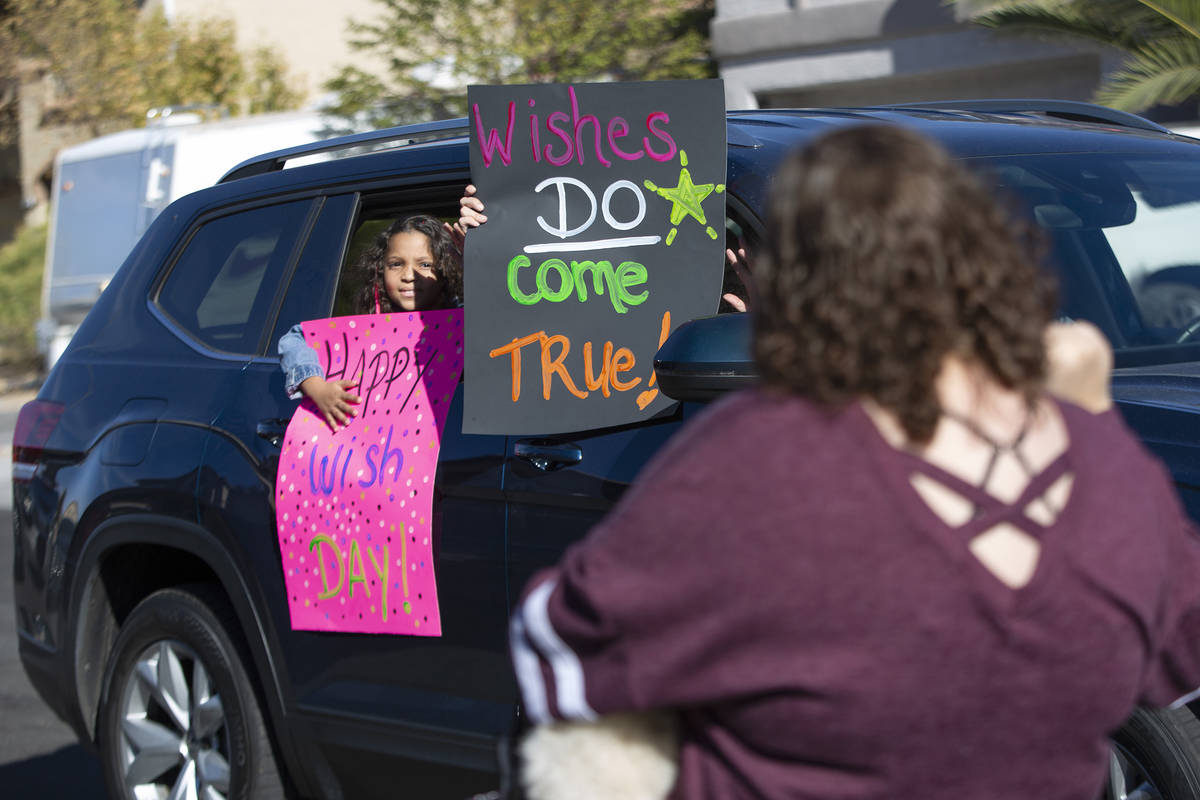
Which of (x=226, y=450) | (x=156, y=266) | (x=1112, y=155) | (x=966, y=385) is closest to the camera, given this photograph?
(x=966, y=385)

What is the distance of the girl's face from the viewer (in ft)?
12.6

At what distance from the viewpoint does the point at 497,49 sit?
1702 cm

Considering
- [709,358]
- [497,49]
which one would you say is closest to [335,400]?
[709,358]

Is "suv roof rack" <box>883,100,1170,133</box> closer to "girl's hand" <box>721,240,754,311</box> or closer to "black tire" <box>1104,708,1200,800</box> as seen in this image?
"girl's hand" <box>721,240,754,311</box>

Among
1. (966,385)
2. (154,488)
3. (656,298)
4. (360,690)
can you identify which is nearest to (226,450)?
(154,488)

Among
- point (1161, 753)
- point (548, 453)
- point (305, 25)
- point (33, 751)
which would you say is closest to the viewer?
point (1161, 753)

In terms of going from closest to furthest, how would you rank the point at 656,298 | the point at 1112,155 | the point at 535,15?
1. the point at 656,298
2. the point at 1112,155
3. the point at 535,15

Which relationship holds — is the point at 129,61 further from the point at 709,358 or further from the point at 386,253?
the point at 709,358

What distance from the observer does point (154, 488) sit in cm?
387

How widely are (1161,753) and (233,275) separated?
9.13 ft

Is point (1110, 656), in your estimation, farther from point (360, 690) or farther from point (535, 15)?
point (535, 15)

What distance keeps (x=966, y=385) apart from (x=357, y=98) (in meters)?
16.7

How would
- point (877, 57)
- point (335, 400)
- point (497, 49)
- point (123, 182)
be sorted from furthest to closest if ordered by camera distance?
point (497, 49) < point (877, 57) < point (123, 182) < point (335, 400)

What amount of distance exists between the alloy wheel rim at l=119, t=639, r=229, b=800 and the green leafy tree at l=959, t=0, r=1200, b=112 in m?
8.86
